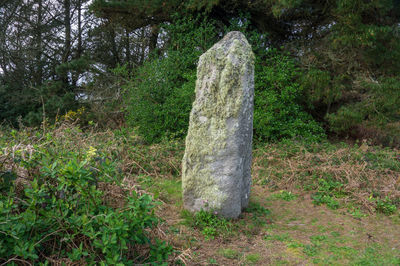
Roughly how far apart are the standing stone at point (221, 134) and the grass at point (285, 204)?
0.27m

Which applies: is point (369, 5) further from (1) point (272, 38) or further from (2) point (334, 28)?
(1) point (272, 38)

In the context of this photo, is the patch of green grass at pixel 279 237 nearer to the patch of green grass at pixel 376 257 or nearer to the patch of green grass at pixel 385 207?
the patch of green grass at pixel 376 257

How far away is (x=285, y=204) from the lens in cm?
527

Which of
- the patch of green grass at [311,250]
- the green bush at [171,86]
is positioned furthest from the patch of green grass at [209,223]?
the green bush at [171,86]

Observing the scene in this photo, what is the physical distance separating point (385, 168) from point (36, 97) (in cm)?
1243

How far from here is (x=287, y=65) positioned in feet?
30.1

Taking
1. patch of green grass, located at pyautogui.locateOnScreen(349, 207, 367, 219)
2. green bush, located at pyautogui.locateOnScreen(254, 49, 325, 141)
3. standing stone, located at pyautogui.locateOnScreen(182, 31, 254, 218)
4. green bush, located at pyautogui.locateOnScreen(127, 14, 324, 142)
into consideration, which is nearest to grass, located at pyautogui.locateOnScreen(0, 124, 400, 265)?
patch of green grass, located at pyautogui.locateOnScreen(349, 207, 367, 219)

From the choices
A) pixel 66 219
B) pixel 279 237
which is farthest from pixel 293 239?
pixel 66 219

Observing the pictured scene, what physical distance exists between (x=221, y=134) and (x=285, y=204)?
6.34ft

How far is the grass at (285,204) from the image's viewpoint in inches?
137

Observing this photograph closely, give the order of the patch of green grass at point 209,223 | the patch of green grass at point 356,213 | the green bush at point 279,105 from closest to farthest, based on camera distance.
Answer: the patch of green grass at point 209,223 → the patch of green grass at point 356,213 → the green bush at point 279,105

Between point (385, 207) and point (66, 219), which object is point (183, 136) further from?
point (66, 219)

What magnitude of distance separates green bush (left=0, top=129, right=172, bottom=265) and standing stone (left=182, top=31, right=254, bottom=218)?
156cm

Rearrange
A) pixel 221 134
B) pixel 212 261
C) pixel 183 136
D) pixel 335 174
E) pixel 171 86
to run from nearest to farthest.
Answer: pixel 212 261 → pixel 221 134 → pixel 335 174 → pixel 183 136 → pixel 171 86
